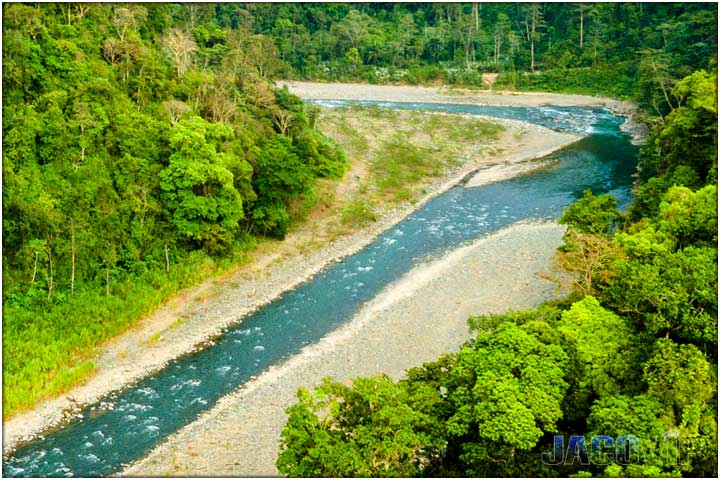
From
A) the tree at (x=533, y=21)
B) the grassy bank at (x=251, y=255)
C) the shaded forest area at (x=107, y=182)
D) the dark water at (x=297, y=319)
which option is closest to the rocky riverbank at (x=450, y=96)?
the tree at (x=533, y=21)

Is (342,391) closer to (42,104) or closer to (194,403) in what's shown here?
(194,403)

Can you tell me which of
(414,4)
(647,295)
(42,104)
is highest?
(414,4)

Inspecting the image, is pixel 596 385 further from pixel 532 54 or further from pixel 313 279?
pixel 532 54

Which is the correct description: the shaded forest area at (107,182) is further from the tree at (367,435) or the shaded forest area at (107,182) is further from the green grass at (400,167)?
the tree at (367,435)

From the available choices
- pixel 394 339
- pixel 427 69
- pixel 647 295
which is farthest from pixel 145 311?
pixel 427 69

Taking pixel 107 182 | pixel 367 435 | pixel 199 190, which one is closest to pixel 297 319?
pixel 199 190

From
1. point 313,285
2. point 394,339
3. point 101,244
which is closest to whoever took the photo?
point 394,339

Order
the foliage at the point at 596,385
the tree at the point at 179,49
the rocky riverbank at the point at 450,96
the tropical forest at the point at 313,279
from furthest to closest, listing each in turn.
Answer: the rocky riverbank at the point at 450,96 < the tree at the point at 179,49 < the tropical forest at the point at 313,279 < the foliage at the point at 596,385

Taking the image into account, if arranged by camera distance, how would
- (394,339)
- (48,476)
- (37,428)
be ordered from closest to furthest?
1. (48,476)
2. (37,428)
3. (394,339)
